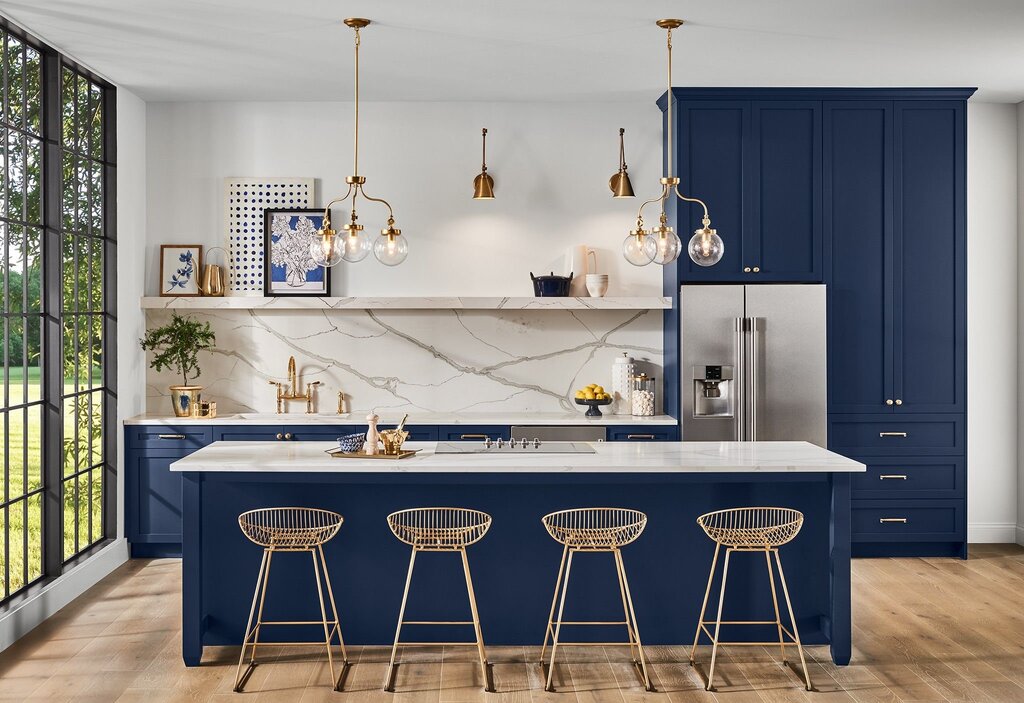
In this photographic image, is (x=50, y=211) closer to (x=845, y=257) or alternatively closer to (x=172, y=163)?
(x=172, y=163)

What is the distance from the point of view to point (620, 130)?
19.6 feet

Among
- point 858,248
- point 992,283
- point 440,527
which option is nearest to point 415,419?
point 440,527

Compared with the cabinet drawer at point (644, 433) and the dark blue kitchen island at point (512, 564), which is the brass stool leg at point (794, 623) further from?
the cabinet drawer at point (644, 433)

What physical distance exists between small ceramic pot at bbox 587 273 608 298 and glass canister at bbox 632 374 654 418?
0.58m

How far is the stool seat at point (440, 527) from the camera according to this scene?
3.63 metres

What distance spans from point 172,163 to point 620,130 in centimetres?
290

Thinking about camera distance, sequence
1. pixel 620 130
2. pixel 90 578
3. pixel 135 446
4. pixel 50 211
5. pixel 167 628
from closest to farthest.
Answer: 1. pixel 167 628
2. pixel 50 211
3. pixel 90 578
4. pixel 135 446
5. pixel 620 130

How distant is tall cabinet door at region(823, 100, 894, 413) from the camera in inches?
220

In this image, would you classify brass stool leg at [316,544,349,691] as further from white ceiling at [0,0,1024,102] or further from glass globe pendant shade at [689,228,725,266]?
white ceiling at [0,0,1024,102]

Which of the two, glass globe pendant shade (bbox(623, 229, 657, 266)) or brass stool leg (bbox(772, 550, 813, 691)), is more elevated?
glass globe pendant shade (bbox(623, 229, 657, 266))

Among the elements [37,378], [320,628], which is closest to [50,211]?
[37,378]

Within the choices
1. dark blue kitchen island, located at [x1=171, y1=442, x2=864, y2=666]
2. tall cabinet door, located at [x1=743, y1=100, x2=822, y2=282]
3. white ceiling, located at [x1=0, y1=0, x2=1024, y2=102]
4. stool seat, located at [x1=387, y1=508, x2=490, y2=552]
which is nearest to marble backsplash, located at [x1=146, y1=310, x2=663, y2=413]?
tall cabinet door, located at [x1=743, y1=100, x2=822, y2=282]

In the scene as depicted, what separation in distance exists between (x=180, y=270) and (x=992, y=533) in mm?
5544

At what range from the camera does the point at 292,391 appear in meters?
6.00
